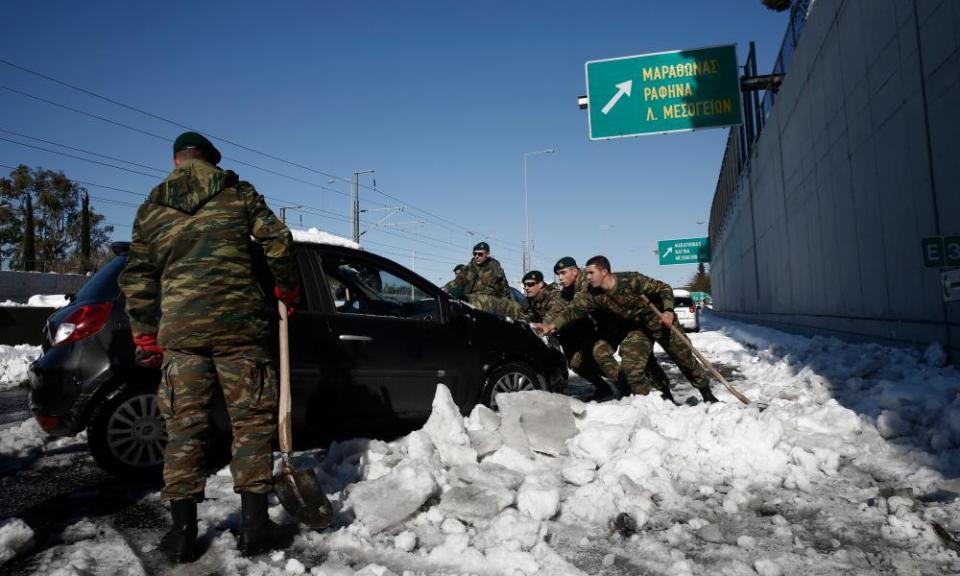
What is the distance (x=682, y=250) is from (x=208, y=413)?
1969 inches

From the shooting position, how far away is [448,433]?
3955 millimetres

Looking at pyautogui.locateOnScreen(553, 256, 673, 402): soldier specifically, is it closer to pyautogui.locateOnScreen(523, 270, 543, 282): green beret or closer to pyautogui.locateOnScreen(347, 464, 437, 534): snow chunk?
pyautogui.locateOnScreen(523, 270, 543, 282): green beret

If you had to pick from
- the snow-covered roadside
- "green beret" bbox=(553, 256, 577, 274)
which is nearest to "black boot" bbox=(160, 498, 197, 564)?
the snow-covered roadside

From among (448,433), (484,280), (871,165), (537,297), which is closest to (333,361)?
(448,433)

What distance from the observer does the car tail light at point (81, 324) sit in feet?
12.2

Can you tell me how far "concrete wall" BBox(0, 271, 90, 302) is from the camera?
82.3 ft

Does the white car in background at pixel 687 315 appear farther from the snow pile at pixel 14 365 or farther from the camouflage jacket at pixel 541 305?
the snow pile at pixel 14 365

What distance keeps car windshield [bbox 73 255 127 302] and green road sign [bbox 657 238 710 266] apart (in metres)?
48.4

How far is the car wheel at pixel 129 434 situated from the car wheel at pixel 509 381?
240 centimetres

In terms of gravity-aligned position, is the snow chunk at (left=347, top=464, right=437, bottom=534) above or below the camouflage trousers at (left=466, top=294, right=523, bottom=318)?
below

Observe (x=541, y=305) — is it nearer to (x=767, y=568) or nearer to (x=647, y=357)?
(x=647, y=357)

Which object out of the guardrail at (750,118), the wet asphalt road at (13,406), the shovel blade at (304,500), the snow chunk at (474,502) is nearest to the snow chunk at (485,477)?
the snow chunk at (474,502)

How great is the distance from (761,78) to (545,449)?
10.9 metres

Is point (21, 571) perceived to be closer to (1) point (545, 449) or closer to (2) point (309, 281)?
(2) point (309, 281)
